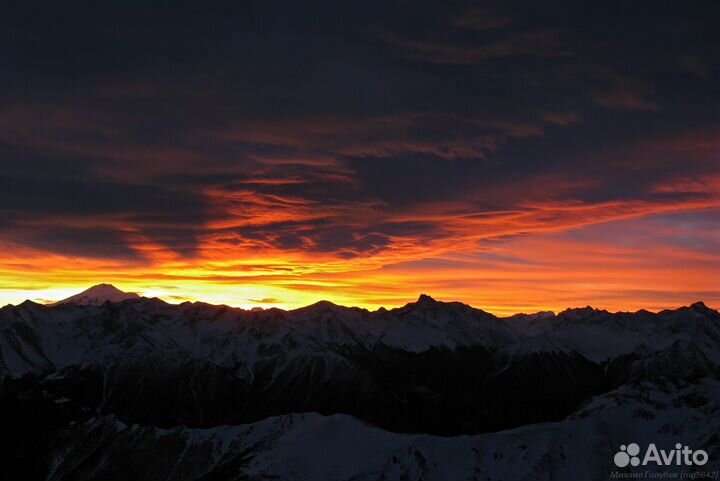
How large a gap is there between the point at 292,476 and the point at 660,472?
89292mm

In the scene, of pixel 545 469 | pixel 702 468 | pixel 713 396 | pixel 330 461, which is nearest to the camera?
pixel 702 468

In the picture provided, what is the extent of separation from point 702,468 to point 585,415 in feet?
121

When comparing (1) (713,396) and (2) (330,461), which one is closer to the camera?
(1) (713,396)

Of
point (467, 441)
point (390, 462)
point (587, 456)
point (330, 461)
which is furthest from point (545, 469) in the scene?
point (330, 461)

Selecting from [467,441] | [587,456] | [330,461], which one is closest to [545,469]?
[587,456]

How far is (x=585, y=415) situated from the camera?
194 m

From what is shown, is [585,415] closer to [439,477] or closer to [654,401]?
[654,401]

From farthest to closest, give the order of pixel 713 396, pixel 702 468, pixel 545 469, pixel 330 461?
1. pixel 330 461
2. pixel 713 396
3. pixel 545 469
4. pixel 702 468

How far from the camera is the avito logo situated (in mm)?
164250

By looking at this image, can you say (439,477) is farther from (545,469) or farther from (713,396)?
(713,396)

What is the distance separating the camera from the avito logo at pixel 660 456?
539 feet

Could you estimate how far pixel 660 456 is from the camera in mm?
170375

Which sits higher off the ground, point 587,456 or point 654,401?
point 654,401

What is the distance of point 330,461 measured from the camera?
197875 millimetres
